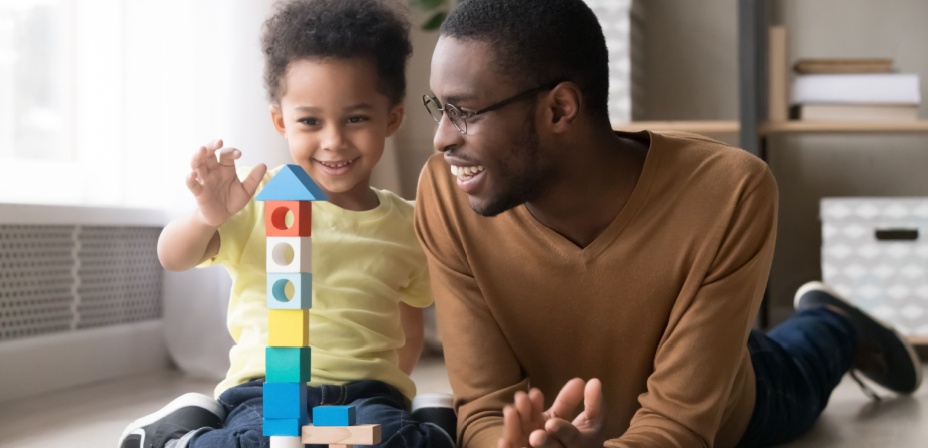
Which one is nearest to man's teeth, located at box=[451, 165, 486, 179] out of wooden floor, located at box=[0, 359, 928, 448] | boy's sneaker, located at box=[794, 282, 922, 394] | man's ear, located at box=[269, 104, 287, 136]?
man's ear, located at box=[269, 104, 287, 136]

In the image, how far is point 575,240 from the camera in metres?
1.32

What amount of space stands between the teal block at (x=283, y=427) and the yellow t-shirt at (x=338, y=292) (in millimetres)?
283

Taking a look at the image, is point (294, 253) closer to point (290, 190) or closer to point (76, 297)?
point (290, 190)

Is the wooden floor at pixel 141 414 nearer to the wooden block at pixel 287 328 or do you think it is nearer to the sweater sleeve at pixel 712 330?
the sweater sleeve at pixel 712 330

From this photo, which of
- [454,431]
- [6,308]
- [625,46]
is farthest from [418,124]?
[454,431]

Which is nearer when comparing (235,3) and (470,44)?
(470,44)

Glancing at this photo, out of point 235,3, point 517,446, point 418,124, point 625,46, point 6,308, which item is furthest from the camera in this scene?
point 418,124

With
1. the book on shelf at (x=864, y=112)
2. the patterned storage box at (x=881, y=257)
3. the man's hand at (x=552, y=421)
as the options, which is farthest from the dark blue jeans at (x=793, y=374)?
the book on shelf at (x=864, y=112)

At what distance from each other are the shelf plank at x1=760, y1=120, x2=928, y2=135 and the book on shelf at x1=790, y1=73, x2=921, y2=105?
62mm

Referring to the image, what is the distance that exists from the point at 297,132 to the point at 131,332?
1.37 meters

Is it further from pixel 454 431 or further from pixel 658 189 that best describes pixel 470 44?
pixel 454 431

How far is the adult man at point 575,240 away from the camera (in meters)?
1.19

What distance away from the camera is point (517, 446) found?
104cm

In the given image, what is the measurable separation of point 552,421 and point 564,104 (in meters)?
0.39
